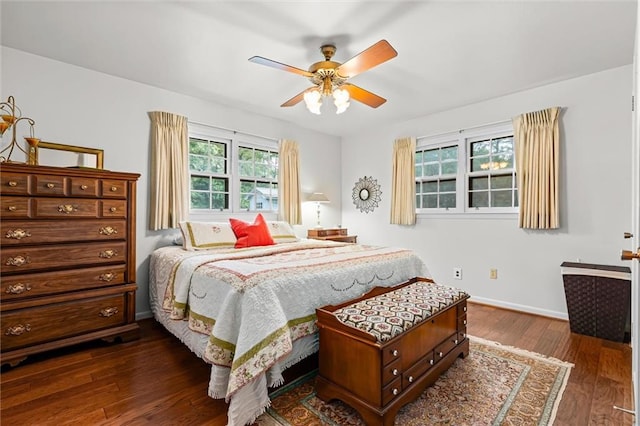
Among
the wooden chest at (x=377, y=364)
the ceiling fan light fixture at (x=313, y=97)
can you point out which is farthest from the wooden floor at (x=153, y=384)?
the ceiling fan light fixture at (x=313, y=97)

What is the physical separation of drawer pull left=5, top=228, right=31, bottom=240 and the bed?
3.13 ft

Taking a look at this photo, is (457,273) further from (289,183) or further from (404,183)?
(289,183)

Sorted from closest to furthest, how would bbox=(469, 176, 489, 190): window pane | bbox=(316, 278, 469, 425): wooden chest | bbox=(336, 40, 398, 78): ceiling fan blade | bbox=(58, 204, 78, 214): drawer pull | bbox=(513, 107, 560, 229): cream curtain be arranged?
bbox=(316, 278, 469, 425): wooden chest
bbox=(336, 40, 398, 78): ceiling fan blade
bbox=(58, 204, 78, 214): drawer pull
bbox=(513, 107, 560, 229): cream curtain
bbox=(469, 176, 489, 190): window pane

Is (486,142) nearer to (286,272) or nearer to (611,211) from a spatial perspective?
(611,211)

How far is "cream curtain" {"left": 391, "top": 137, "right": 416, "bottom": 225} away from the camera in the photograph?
14.1 ft

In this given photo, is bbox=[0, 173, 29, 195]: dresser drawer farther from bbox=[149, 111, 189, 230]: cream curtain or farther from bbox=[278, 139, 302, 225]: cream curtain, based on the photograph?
bbox=[278, 139, 302, 225]: cream curtain

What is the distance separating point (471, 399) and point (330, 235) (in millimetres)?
3025

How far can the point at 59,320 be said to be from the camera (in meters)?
2.30

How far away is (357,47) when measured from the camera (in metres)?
2.46

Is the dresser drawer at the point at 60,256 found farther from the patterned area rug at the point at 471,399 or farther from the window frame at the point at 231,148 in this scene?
the patterned area rug at the point at 471,399

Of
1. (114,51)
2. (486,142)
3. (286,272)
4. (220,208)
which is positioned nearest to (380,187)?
(486,142)

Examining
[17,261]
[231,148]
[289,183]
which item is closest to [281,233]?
[289,183]

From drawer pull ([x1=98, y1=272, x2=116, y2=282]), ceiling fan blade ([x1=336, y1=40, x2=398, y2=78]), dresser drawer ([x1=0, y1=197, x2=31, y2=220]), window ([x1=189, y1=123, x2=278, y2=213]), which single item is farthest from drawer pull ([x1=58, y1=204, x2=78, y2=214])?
ceiling fan blade ([x1=336, y1=40, x2=398, y2=78])

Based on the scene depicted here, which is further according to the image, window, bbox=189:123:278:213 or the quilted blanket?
window, bbox=189:123:278:213
